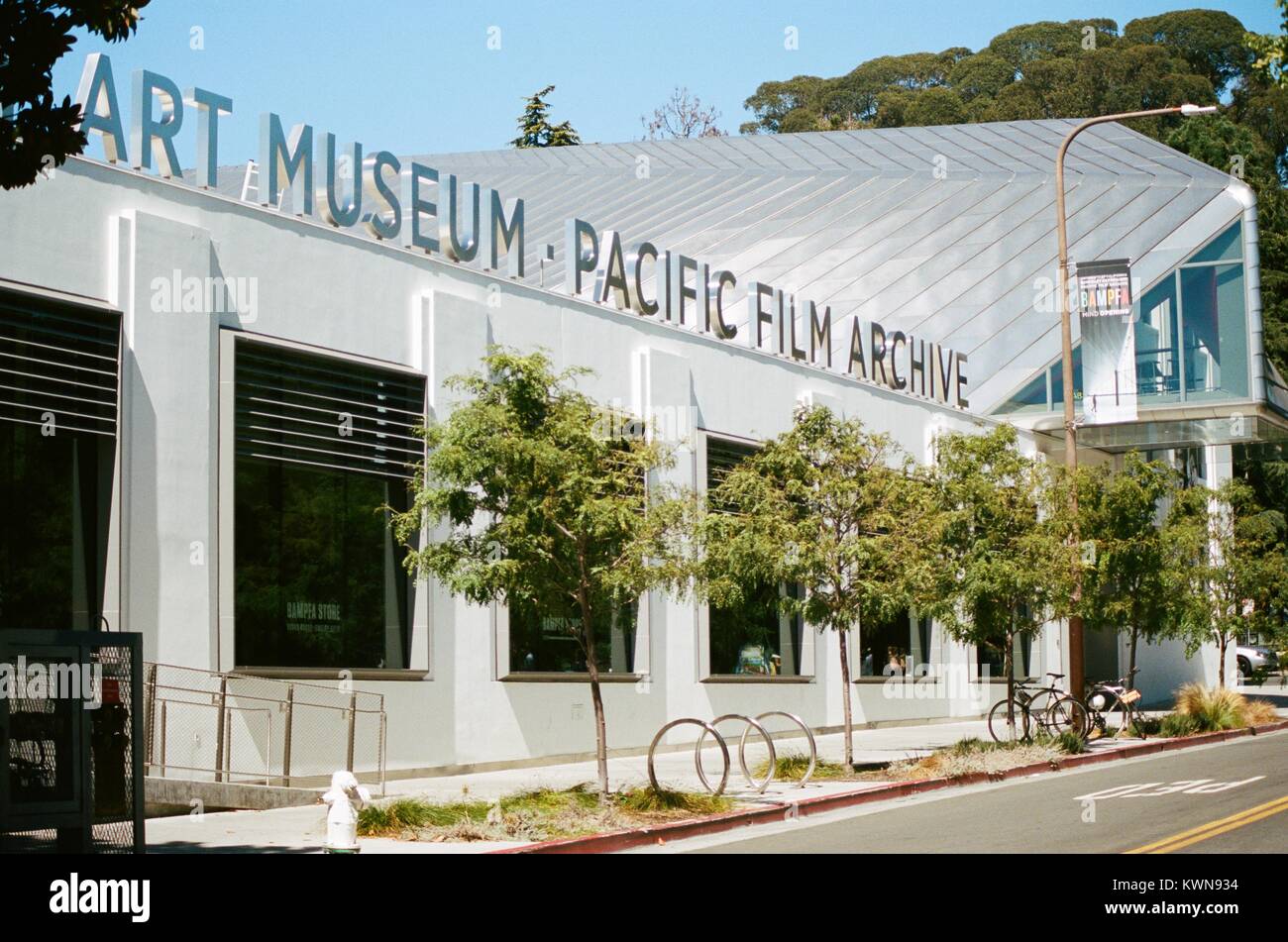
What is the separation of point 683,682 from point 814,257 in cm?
2671

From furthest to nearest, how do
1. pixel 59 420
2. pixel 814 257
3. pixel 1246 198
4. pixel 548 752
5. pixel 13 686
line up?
pixel 814 257, pixel 1246 198, pixel 548 752, pixel 59 420, pixel 13 686

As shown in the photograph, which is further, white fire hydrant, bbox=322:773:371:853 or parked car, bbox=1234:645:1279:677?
parked car, bbox=1234:645:1279:677

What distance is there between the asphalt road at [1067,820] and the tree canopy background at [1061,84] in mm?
64678

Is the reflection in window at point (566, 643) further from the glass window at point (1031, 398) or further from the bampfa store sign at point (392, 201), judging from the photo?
the glass window at point (1031, 398)

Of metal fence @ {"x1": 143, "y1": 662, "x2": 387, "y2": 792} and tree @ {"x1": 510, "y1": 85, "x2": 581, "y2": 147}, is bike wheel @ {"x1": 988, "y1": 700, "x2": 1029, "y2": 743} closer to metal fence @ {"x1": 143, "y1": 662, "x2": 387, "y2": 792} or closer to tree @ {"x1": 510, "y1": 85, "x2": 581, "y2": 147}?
metal fence @ {"x1": 143, "y1": 662, "x2": 387, "y2": 792}

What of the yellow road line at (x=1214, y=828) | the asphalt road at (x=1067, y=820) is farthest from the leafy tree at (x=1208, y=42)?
the yellow road line at (x=1214, y=828)

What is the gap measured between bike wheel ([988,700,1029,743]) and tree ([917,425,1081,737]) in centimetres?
34

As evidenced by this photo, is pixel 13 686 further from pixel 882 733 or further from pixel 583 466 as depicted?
pixel 882 733

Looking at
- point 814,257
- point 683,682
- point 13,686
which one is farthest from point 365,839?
point 814,257

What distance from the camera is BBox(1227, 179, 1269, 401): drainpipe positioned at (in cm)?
4253

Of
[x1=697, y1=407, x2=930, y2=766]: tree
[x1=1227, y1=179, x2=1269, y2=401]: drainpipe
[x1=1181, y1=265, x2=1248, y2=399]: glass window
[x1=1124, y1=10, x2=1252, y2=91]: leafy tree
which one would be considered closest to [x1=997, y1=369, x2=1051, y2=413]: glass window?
[x1=1181, y1=265, x2=1248, y2=399]: glass window

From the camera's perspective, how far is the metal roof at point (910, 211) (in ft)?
156

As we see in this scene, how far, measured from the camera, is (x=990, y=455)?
2636 cm

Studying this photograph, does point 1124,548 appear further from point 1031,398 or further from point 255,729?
point 255,729
